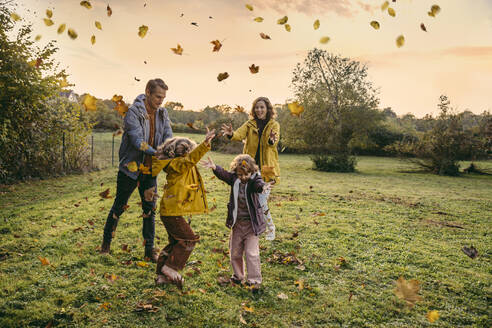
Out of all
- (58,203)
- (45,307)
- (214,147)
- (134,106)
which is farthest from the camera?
(214,147)

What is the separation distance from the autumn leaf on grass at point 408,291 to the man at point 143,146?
2.94 metres

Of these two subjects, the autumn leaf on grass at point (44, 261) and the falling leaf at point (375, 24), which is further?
the falling leaf at point (375, 24)

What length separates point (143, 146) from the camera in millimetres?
3791

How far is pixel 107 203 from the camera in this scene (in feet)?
24.8

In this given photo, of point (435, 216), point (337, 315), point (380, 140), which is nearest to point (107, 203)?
point (337, 315)

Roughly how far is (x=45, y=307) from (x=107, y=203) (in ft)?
15.4

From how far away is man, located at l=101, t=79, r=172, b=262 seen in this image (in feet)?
12.6

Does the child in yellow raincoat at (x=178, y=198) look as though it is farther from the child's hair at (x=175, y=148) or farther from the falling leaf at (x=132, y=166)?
the falling leaf at (x=132, y=166)

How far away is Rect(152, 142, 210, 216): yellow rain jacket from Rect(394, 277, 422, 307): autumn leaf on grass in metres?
2.34

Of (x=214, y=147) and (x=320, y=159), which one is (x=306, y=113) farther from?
(x=214, y=147)

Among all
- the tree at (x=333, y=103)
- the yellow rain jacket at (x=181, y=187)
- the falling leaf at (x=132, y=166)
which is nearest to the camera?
the yellow rain jacket at (x=181, y=187)

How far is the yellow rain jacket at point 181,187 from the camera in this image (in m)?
3.48

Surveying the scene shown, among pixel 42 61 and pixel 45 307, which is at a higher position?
pixel 42 61

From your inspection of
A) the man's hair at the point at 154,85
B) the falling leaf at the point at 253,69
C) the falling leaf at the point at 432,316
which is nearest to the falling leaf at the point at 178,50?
the man's hair at the point at 154,85
